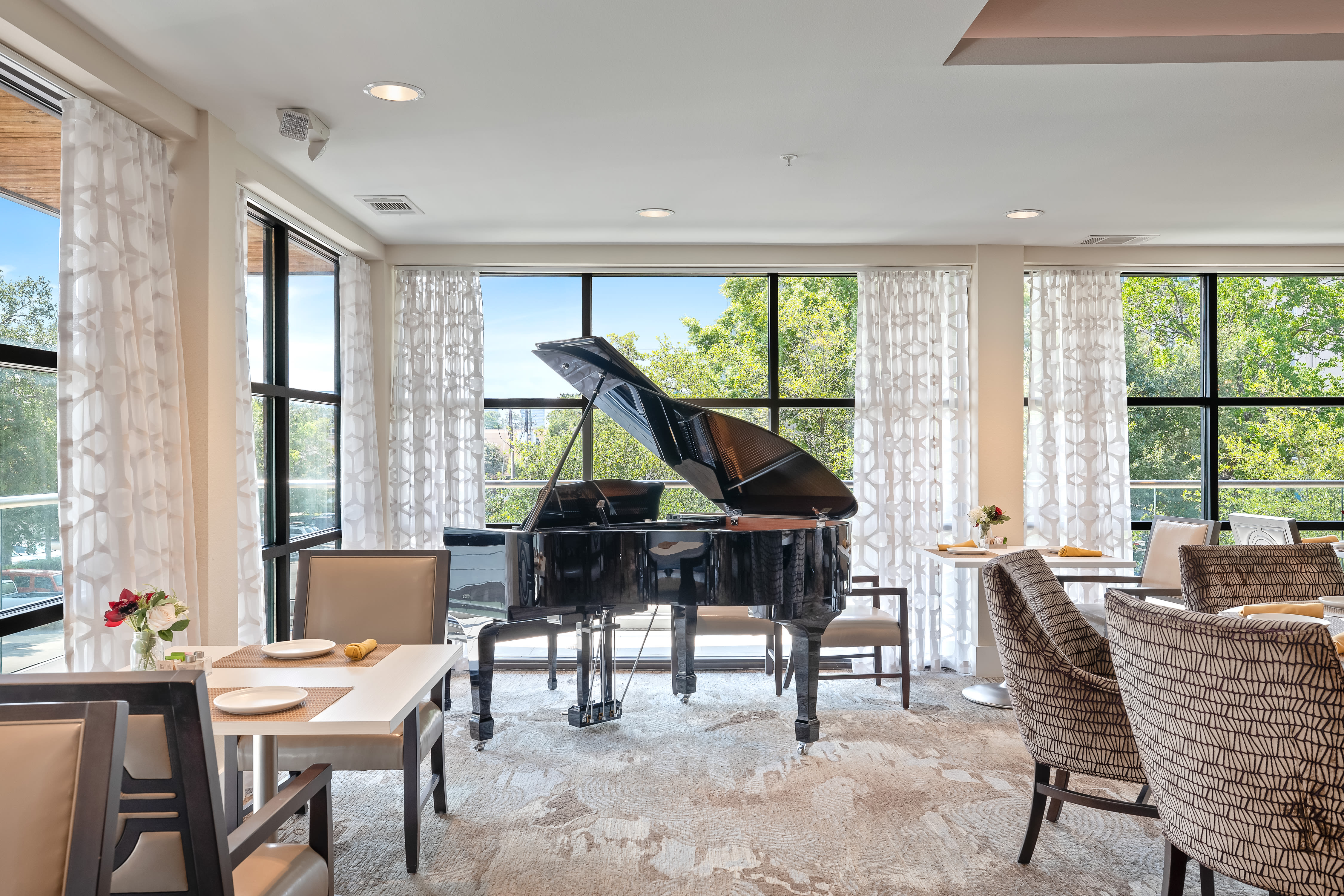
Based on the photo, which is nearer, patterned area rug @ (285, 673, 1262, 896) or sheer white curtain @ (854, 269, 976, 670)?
patterned area rug @ (285, 673, 1262, 896)

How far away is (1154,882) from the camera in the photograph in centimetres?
239

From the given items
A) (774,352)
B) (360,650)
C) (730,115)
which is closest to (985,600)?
(774,352)

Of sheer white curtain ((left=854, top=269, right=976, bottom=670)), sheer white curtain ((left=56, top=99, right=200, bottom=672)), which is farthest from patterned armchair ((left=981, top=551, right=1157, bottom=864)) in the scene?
sheer white curtain ((left=56, top=99, right=200, bottom=672))

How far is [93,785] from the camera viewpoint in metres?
1.07

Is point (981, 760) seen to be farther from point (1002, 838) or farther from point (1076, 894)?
point (1076, 894)

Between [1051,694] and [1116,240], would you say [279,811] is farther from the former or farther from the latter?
[1116,240]

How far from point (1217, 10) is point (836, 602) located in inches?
99.8

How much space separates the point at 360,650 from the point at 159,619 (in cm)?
54

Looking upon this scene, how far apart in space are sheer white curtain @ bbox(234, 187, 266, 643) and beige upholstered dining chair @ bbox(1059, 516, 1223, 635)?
151 inches

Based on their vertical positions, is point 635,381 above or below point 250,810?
above

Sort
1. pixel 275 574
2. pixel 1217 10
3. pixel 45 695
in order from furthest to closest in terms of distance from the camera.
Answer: pixel 275 574 < pixel 1217 10 < pixel 45 695

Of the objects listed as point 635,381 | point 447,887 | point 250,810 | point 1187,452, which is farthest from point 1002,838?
point 1187,452

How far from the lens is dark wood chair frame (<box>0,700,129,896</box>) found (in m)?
1.07

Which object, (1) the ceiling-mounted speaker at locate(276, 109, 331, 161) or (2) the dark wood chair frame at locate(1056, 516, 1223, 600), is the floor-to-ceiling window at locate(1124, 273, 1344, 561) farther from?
(1) the ceiling-mounted speaker at locate(276, 109, 331, 161)
